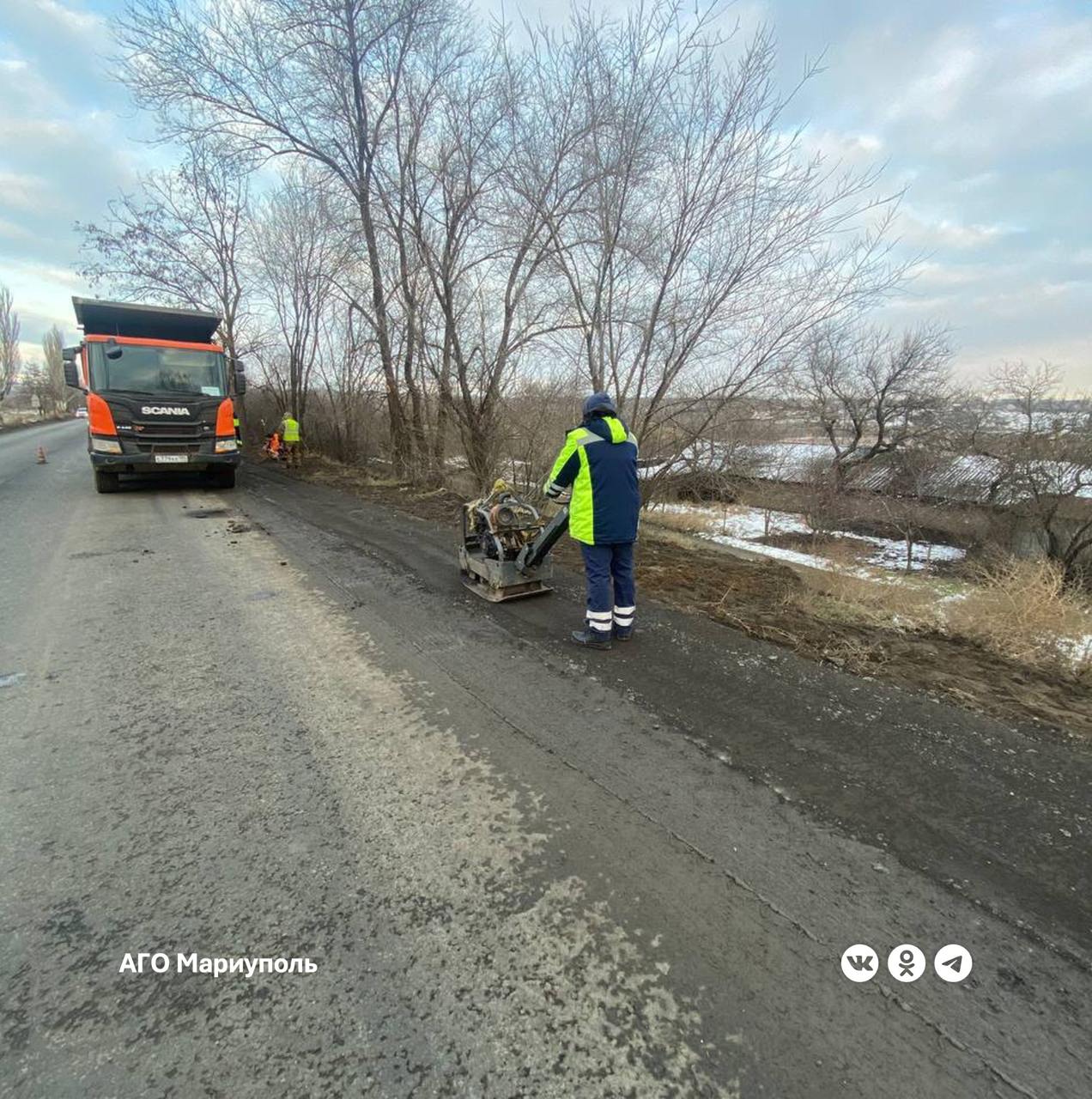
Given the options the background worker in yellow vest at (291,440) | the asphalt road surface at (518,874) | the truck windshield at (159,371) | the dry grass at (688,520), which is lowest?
the dry grass at (688,520)

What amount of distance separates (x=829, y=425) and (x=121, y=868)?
28997 mm

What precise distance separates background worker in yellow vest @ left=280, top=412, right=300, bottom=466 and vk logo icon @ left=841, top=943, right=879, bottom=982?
15980 millimetres

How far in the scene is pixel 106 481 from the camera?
989cm

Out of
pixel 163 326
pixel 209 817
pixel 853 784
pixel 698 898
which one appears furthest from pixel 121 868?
pixel 163 326

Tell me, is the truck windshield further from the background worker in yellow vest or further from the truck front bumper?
the background worker in yellow vest

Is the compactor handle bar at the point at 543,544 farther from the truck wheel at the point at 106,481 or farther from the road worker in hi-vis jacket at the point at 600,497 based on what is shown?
the truck wheel at the point at 106,481

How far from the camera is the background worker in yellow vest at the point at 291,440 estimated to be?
1488cm

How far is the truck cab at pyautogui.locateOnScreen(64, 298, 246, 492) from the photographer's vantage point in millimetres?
9359

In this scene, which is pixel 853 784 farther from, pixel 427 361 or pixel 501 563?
pixel 427 361

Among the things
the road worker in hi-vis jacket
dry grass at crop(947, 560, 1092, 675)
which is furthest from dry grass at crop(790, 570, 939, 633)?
the road worker in hi-vis jacket

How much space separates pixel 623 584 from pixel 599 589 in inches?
10.4

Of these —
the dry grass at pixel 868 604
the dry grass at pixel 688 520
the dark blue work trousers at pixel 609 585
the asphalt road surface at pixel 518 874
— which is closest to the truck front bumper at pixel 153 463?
the asphalt road surface at pixel 518 874

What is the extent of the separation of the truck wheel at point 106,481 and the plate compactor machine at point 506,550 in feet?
27.9

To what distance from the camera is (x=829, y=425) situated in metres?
25.8
